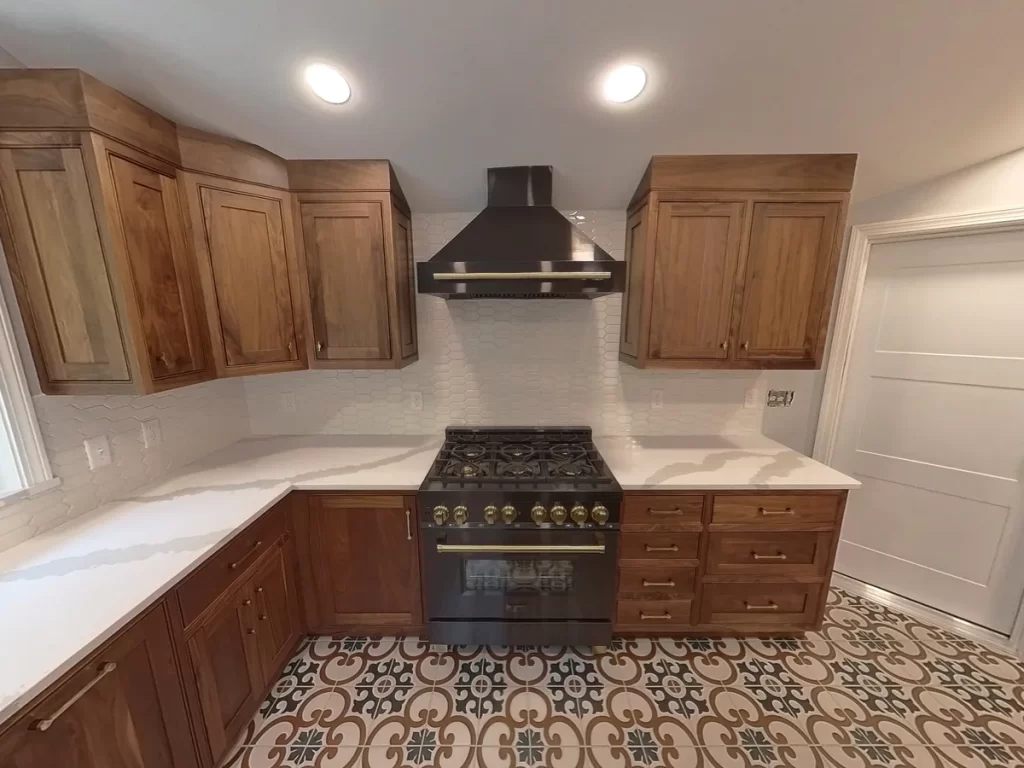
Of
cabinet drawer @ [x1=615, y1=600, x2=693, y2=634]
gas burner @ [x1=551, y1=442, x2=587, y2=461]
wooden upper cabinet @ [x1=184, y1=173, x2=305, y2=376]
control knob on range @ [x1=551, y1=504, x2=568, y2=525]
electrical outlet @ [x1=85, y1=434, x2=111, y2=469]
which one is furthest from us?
gas burner @ [x1=551, y1=442, x2=587, y2=461]

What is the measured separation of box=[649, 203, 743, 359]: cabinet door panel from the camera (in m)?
1.80

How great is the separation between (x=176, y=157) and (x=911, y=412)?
3855mm

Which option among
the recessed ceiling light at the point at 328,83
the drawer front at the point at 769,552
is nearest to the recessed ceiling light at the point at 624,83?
the recessed ceiling light at the point at 328,83

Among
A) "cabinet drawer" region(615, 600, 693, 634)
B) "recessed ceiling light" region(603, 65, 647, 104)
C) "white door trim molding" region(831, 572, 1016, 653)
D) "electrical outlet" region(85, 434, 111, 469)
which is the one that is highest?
"recessed ceiling light" region(603, 65, 647, 104)

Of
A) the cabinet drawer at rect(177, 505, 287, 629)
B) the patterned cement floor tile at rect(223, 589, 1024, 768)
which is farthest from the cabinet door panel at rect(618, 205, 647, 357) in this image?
the cabinet drawer at rect(177, 505, 287, 629)

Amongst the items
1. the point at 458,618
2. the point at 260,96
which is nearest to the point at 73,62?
the point at 260,96

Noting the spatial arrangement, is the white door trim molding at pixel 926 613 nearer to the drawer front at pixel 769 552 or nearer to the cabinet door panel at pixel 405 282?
the drawer front at pixel 769 552

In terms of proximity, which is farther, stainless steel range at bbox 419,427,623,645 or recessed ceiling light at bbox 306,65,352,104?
stainless steel range at bbox 419,427,623,645

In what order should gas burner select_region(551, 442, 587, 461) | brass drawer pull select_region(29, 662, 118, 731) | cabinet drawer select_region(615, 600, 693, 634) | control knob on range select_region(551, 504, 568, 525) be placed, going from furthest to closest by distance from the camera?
1. gas burner select_region(551, 442, 587, 461)
2. cabinet drawer select_region(615, 600, 693, 634)
3. control knob on range select_region(551, 504, 568, 525)
4. brass drawer pull select_region(29, 662, 118, 731)

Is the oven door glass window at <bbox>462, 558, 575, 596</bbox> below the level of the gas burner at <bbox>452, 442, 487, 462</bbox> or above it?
below

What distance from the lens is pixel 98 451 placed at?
1516 millimetres

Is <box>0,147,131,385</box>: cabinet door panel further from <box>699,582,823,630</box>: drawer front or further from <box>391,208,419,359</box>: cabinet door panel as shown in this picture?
<box>699,582,823,630</box>: drawer front

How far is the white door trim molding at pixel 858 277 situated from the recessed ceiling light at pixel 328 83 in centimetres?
272

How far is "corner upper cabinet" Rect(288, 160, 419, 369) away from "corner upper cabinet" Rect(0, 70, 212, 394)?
50cm
